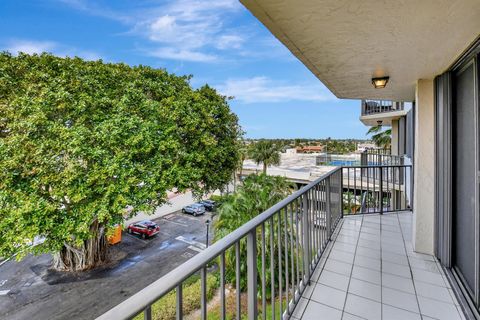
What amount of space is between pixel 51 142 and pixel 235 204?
21.2ft

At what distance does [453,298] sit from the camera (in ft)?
6.37

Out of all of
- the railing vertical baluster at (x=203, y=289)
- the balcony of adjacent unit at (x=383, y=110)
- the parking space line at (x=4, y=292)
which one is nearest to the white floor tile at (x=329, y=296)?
the railing vertical baluster at (x=203, y=289)

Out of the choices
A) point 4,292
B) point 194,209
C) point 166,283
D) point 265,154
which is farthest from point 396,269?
point 265,154

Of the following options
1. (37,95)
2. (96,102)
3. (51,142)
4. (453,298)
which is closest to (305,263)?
(453,298)

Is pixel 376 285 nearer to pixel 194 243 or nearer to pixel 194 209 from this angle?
pixel 194 243

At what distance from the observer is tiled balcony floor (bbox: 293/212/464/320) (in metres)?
1.79

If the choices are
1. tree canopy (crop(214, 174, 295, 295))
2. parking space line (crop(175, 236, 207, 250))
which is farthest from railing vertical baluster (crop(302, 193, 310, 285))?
parking space line (crop(175, 236, 207, 250))

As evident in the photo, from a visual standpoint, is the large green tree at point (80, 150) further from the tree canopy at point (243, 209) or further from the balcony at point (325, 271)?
the balcony at point (325, 271)

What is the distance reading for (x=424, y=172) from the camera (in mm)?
2795

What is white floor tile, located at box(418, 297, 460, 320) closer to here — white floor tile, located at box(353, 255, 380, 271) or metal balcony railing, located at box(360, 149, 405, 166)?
white floor tile, located at box(353, 255, 380, 271)

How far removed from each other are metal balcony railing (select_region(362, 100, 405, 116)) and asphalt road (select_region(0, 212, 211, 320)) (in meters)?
10.2

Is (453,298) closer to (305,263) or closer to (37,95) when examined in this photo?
(305,263)

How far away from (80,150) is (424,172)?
8886 mm

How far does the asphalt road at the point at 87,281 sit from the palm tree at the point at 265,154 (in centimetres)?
877
